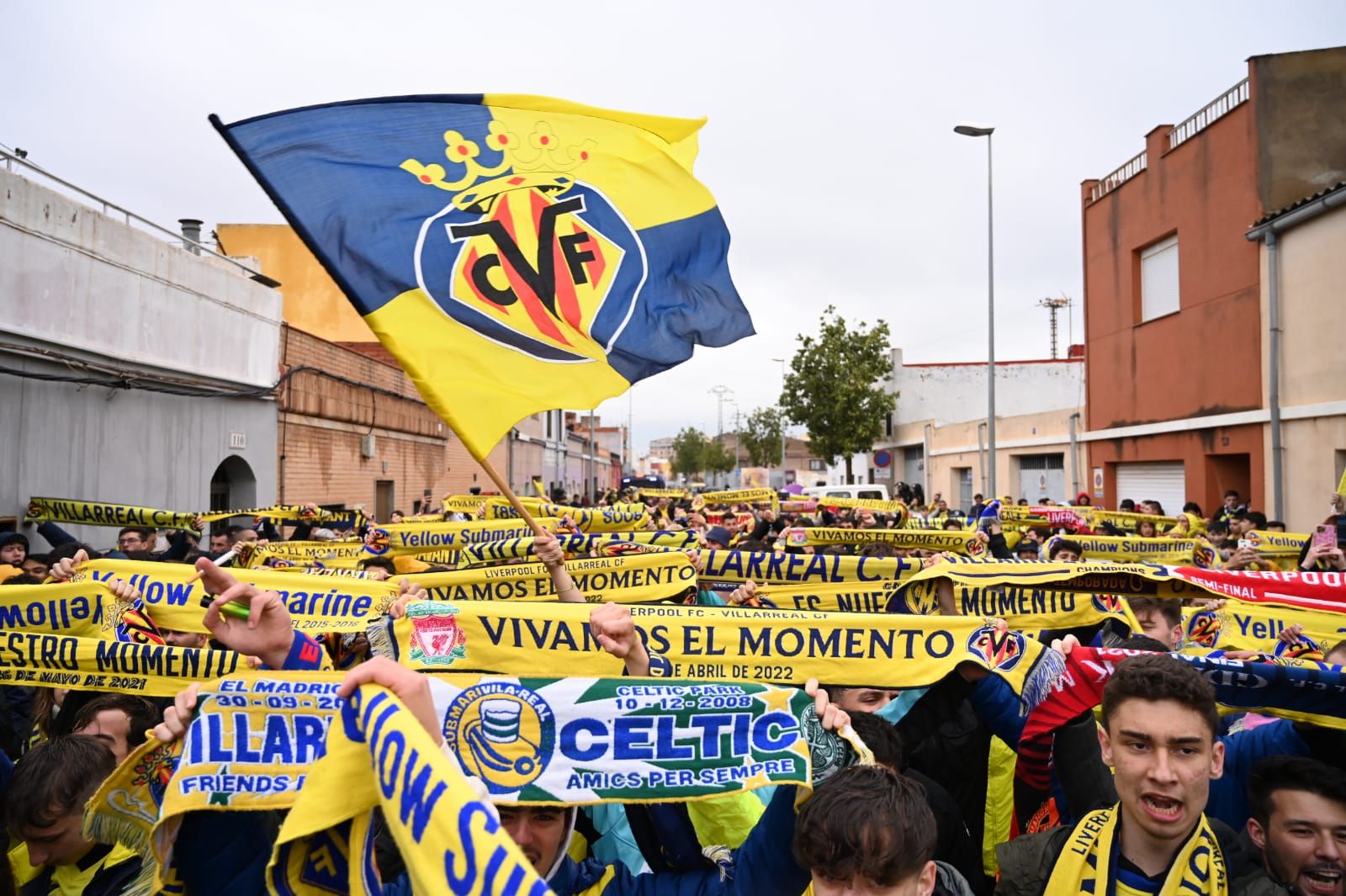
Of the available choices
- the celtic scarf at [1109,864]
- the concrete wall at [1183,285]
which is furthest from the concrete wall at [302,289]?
the celtic scarf at [1109,864]

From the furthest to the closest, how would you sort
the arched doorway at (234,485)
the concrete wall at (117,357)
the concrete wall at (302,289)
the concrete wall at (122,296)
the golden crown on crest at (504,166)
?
the concrete wall at (302,289) → the arched doorway at (234,485) → the concrete wall at (117,357) → the concrete wall at (122,296) → the golden crown on crest at (504,166)

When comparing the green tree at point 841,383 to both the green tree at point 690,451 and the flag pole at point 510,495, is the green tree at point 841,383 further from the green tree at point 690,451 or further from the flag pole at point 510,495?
the green tree at point 690,451

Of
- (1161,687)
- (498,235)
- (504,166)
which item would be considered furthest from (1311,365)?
(1161,687)

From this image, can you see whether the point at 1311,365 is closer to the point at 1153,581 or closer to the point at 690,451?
the point at 1153,581

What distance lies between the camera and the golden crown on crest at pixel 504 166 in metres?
4.52

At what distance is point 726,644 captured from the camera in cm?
396

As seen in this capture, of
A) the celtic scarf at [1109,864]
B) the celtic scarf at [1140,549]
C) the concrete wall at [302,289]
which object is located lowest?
the celtic scarf at [1109,864]

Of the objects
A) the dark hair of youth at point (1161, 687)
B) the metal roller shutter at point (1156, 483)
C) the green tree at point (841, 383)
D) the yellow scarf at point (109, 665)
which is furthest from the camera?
the green tree at point (841, 383)

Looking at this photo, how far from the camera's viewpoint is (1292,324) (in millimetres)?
16969

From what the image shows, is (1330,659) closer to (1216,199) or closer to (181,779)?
(181,779)

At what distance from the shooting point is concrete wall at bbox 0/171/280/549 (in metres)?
10.9

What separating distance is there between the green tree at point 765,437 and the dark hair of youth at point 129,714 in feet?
232

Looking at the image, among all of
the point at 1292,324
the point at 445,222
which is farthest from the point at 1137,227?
the point at 445,222

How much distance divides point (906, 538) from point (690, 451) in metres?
96.6
